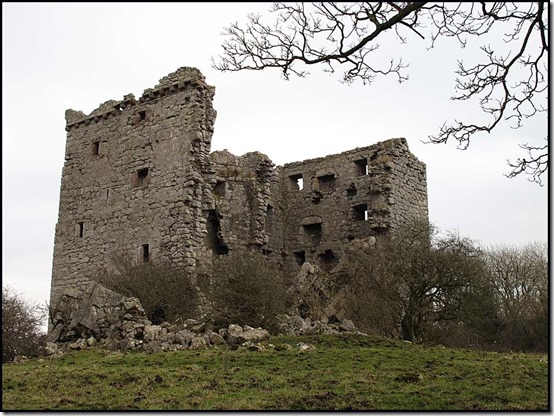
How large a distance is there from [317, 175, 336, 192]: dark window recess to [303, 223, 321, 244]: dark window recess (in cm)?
157

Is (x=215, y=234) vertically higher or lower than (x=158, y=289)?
higher

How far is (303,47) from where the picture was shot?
10.3 metres

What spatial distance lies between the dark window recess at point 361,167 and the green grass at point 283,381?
15019 millimetres

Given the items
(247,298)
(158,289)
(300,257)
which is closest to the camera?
(247,298)

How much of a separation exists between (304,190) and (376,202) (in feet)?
13.9

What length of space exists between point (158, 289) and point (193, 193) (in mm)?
3984

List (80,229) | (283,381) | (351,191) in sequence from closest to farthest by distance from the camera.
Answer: (283,381), (80,229), (351,191)

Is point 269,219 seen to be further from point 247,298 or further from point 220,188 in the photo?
point 247,298

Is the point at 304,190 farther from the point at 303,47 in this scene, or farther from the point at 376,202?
the point at 303,47

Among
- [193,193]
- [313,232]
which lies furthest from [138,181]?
[313,232]

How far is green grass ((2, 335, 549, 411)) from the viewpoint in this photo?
363 inches

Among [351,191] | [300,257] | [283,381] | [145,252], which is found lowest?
[283,381]

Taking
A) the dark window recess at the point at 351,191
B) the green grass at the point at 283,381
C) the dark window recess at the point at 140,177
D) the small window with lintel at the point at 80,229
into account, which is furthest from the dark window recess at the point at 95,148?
the green grass at the point at 283,381

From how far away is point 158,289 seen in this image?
19.8 meters
